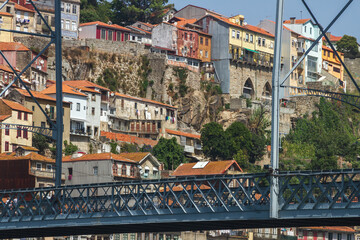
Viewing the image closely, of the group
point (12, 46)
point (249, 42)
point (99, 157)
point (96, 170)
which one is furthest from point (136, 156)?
point (249, 42)

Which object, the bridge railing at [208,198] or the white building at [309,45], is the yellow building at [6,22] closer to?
the white building at [309,45]

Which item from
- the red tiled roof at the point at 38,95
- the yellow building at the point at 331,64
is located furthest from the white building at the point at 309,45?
the red tiled roof at the point at 38,95

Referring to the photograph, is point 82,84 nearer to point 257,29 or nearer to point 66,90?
point 66,90

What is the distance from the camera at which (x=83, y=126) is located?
10431 cm

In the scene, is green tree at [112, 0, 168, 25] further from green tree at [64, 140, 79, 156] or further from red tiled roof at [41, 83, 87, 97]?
green tree at [64, 140, 79, 156]

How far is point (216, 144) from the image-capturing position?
357 feet

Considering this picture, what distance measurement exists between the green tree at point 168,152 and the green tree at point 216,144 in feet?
16.5

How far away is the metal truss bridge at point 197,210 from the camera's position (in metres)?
42.9

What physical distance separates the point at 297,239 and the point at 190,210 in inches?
2254

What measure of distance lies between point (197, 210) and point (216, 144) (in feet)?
202

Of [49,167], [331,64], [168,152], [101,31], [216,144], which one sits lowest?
[49,167]

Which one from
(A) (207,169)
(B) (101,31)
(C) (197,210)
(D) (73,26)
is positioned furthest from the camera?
(D) (73,26)

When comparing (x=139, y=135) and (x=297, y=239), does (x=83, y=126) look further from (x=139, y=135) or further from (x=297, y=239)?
(x=297, y=239)

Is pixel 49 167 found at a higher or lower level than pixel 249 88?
lower
